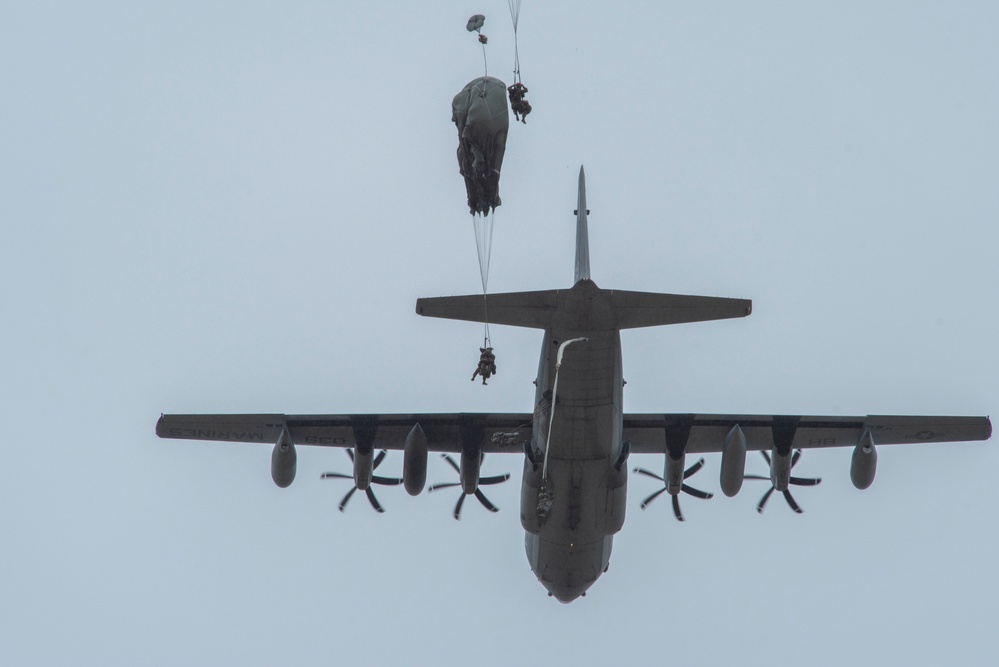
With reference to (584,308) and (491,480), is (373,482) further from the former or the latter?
(584,308)

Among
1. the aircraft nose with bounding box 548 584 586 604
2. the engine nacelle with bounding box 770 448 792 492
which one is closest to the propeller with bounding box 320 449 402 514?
the aircraft nose with bounding box 548 584 586 604

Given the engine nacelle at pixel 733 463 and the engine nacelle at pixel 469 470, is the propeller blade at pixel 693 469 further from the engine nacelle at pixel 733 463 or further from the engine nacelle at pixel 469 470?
the engine nacelle at pixel 469 470

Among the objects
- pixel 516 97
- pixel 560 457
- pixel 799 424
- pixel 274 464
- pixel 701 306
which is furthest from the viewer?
pixel 799 424

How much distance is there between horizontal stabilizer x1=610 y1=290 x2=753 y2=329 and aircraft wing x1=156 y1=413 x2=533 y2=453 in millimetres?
7991

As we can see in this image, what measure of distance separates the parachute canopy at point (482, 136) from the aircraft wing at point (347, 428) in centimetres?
1248

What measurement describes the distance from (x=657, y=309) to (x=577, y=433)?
13.7 feet

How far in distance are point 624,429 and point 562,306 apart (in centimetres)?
989

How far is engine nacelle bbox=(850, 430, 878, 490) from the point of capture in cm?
3784

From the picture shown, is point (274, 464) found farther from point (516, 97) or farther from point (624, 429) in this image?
point (516, 97)

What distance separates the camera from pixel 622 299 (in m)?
31.7

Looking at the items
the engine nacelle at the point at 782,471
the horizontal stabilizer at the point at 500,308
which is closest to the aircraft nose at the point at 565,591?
the engine nacelle at the point at 782,471

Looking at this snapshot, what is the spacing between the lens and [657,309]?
3172 centimetres

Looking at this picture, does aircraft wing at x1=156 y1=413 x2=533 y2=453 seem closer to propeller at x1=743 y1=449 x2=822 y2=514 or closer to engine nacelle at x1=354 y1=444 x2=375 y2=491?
engine nacelle at x1=354 y1=444 x2=375 y2=491

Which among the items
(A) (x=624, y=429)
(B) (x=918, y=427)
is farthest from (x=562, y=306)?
(B) (x=918, y=427)
